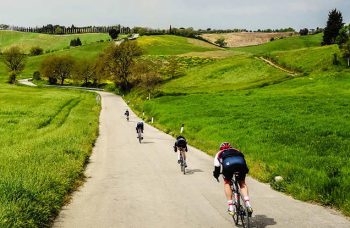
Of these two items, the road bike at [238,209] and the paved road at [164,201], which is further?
the paved road at [164,201]

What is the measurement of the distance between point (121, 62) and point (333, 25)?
60.5 metres

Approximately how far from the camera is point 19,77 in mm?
166750

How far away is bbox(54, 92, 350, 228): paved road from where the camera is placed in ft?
40.4

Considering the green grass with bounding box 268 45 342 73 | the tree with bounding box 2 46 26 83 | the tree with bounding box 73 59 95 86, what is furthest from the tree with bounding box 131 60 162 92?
the tree with bounding box 2 46 26 83

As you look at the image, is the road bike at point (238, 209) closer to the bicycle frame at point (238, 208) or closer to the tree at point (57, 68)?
the bicycle frame at point (238, 208)

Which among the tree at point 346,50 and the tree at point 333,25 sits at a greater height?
the tree at point 333,25

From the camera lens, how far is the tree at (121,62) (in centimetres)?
10825

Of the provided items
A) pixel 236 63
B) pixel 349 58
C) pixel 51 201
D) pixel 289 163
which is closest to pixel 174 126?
pixel 289 163

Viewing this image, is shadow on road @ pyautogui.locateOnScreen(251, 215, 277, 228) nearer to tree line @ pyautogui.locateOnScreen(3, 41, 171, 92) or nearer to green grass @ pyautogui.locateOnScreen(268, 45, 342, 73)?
green grass @ pyautogui.locateOnScreen(268, 45, 342, 73)

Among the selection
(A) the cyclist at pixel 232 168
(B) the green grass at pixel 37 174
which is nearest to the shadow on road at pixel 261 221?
(A) the cyclist at pixel 232 168

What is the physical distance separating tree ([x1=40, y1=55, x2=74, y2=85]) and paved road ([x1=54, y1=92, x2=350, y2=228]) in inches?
4794

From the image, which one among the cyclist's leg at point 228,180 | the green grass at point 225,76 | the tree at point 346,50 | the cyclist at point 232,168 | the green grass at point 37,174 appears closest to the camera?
the green grass at point 37,174

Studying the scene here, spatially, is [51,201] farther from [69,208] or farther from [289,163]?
[289,163]

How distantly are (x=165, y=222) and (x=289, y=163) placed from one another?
372 inches
